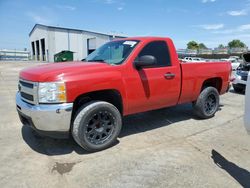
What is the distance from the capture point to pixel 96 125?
4.04 m

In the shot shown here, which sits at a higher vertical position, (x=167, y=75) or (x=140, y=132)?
(x=167, y=75)

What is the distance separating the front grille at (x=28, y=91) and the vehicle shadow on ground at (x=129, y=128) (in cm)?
90

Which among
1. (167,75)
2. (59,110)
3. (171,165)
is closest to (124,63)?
(167,75)

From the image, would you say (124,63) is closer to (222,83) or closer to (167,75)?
(167,75)

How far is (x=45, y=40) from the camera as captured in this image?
49.1 metres

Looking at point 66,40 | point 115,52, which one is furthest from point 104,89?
point 66,40

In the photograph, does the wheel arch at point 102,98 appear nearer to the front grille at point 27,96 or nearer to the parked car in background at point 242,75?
the front grille at point 27,96

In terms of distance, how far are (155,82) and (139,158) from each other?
1539 millimetres

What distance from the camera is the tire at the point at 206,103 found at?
5.74m

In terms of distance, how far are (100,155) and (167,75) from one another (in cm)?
206

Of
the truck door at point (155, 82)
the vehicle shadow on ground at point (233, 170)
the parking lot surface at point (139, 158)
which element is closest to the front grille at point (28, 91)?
the parking lot surface at point (139, 158)

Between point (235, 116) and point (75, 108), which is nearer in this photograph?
point (75, 108)

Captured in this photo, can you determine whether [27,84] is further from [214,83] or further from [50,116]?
[214,83]

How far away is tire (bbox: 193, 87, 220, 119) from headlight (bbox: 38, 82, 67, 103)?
136 inches
